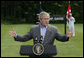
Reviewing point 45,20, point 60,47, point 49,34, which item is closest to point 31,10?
point 60,47

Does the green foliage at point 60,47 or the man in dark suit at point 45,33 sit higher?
the man in dark suit at point 45,33

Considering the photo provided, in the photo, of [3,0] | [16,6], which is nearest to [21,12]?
[16,6]

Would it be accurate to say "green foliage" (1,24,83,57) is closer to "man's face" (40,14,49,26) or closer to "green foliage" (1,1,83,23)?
"man's face" (40,14,49,26)

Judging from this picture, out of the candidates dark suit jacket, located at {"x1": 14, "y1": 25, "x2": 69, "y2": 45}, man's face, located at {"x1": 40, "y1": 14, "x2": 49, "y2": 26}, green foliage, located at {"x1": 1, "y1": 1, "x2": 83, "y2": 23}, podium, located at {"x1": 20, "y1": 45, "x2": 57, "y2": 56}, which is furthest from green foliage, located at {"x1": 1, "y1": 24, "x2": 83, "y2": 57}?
green foliage, located at {"x1": 1, "y1": 1, "x2": 83, "y2": 23}

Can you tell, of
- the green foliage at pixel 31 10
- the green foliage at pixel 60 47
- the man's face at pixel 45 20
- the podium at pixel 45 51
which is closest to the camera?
the podium at pixel 45 51

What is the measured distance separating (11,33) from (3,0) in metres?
31.9

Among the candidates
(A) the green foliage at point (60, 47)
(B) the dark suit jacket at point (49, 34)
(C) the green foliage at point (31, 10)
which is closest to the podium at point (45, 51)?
(B) the dark suit jacket at point (49, 34)

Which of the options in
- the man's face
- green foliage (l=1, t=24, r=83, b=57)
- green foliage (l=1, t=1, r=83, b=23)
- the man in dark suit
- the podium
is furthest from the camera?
green foliage (l=1, t=1, r=83, b=23)

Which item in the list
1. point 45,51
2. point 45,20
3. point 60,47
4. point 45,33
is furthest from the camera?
point 60,47

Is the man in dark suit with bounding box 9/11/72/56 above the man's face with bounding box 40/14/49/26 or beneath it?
beneath

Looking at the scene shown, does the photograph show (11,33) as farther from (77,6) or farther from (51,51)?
(77,6)

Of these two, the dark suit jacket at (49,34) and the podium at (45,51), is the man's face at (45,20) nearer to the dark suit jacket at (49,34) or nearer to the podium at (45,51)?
the dark suit jacket at (49,34)

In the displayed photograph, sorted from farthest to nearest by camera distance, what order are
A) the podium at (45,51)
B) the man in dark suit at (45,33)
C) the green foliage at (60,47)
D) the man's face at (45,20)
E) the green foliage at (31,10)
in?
1. the green foliage at (31,10)
2. the green foliage at (60,47)
3. the man in dark suit at (45,33)
4. the man's face at (45,20)
5. the podium at (45,51)

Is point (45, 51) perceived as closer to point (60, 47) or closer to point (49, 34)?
point (49, 34)
